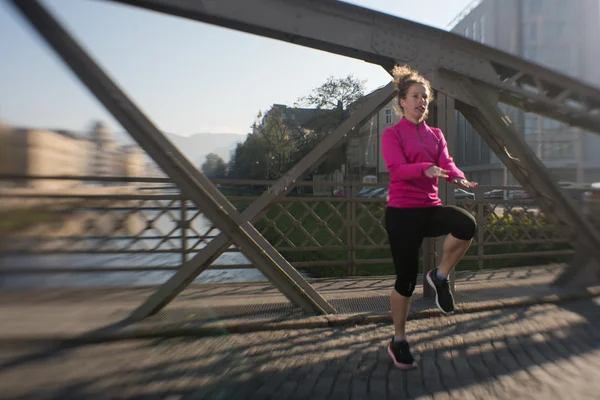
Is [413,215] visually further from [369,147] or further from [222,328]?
[369,147]

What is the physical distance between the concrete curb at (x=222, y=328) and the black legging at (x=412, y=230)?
0.97 metres

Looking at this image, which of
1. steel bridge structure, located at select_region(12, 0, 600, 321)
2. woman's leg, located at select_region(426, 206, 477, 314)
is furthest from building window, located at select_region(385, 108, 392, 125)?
woman's leg, located at select_region(426, 206, 477, 314)

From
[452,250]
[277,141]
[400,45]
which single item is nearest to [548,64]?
[400,45]

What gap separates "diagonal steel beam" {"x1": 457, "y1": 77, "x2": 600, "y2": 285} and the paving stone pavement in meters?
1.15

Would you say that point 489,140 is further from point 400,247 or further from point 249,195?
point 249,195

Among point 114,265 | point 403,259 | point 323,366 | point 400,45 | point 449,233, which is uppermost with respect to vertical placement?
point 400,45

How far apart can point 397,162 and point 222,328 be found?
190 cm

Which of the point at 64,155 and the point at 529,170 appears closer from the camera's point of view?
the point at 64,155

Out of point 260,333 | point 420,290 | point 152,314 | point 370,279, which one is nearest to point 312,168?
point 260,333

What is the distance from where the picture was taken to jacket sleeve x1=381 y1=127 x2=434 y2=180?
8.62 ft

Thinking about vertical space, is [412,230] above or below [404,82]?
below

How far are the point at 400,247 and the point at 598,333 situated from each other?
1.99m

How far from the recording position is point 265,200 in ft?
11.8

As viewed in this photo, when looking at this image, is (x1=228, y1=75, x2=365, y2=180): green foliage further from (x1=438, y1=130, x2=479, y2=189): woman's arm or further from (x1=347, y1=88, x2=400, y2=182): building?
(x1=438, y1=130, x2=479, y2=189): woman's arm
